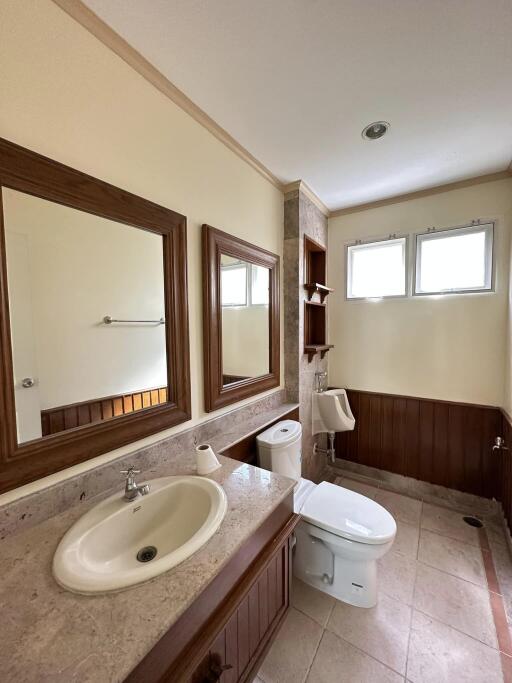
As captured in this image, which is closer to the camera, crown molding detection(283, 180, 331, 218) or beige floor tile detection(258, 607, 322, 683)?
beige floor tile detection(258, 607, 322, 683)

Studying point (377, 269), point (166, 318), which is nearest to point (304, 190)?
point (377, 269)

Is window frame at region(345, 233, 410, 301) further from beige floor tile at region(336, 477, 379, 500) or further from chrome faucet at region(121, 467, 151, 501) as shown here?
chrome faucet at region(121, 467, 151, 501)

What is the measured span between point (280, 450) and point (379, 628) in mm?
919

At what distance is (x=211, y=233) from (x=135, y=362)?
759mm

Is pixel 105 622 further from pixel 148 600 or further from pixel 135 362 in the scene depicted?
pixel 135 362

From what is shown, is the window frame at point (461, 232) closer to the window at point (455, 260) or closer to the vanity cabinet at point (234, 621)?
the window at point (455, 260)

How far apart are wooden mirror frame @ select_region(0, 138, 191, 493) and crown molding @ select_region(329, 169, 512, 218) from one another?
1811mm

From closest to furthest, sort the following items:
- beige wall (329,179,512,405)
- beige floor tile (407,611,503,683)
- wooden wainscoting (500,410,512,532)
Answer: beige floor tile (407,611,503,683), wooden wainscoting (500,410,512,532), beige wall (329,179,512,405)

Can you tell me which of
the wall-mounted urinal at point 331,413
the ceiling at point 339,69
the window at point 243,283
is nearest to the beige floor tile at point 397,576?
the wall-mounted urinal at point 331,413

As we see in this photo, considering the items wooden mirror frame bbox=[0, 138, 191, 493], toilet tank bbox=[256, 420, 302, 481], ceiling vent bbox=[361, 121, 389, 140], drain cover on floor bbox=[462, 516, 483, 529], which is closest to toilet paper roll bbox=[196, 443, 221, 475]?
wooden mirror frame bbox=[0, 138, 191, 493]

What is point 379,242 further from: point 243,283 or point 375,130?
point 243,283

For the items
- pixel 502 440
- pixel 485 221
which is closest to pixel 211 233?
pixel 485 221

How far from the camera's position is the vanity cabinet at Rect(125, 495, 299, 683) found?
2.02 ft

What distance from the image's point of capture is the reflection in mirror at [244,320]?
1591 millimetres
